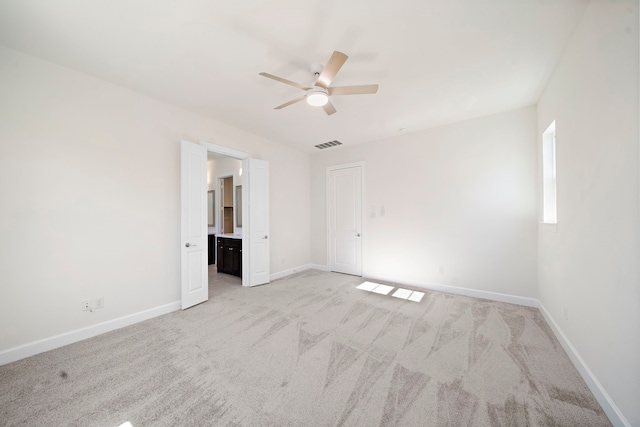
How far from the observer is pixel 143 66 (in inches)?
94.7

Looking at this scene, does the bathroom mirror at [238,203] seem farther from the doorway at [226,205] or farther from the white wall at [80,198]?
the white wall at [80,198]

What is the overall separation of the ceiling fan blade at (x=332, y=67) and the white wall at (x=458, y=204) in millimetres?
2663

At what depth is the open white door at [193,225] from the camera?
3.27 meters

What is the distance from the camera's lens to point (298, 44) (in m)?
2.07

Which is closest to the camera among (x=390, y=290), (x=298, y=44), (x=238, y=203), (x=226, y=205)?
(x=298, y=44)

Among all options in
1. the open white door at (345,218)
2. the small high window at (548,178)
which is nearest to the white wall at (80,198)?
the open white door at (345,218)

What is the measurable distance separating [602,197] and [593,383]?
1.36 metres

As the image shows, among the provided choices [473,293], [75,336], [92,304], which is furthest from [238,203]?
[473,293]

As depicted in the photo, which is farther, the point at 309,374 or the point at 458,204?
the point at 458,204

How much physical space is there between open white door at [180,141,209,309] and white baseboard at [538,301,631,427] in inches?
164

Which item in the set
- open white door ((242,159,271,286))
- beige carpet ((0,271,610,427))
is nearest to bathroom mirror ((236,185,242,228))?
open white door ((242,159,271,286))

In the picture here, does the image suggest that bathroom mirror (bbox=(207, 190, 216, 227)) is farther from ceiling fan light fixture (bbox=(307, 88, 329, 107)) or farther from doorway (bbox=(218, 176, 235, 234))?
ceiling fan light fixture (bbox=(307, 88, 329, 107))

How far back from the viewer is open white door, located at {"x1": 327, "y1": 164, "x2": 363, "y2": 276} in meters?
4.97

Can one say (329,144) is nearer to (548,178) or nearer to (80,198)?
(548,178)
